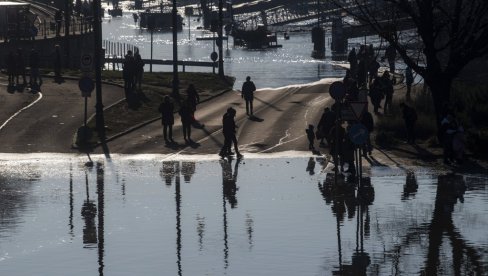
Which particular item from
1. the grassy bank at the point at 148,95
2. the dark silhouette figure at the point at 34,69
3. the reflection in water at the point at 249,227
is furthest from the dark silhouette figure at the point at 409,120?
the dark silhouette figure at the point at 34,69

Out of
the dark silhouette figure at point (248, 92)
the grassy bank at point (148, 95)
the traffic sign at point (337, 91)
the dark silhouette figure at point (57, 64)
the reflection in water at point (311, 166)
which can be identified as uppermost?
the traffic sign at point (337, 91)

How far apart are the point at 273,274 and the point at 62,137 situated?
22866mm

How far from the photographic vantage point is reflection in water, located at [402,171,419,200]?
29203 millimetres

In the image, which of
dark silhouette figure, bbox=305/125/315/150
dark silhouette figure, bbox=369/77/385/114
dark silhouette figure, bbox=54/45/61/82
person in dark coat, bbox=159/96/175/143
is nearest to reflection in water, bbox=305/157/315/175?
dark silhouette figure, bbox=305/125/315/150

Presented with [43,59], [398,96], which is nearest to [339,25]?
[43,59]

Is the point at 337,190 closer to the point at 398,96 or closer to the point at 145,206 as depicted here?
the point at 145,206

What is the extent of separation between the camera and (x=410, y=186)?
30891 millimetres

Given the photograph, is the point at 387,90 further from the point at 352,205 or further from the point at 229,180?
the point at 352,205

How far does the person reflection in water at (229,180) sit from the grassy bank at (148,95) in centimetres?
578

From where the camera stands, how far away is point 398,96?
5328cm

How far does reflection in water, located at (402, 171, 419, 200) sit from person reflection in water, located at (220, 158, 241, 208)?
3.89 metres

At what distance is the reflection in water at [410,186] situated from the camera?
95.8 ft

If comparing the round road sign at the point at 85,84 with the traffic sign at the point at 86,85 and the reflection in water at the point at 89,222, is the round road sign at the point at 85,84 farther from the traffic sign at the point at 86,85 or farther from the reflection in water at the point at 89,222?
the reflection in water at the point at 89,222

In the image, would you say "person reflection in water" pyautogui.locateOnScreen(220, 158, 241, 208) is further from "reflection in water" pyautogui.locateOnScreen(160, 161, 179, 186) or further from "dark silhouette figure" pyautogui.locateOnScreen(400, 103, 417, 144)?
"dark silhouette figure" pyautogui.locateOnScreen(400, 103, 417, 144)
